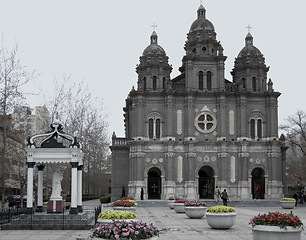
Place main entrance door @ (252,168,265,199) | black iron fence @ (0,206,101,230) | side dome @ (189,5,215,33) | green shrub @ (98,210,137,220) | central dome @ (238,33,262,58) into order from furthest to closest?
1. side dome @ (189,5,215,33)
2. central dome @ (238,33,262,58)
3. main entrance door @ (252,168,265,199)
4. black iron fence @ (0,206,101,230)
5. green shrub @ (98,210,137,220)

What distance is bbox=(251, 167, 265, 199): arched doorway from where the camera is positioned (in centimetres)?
5935

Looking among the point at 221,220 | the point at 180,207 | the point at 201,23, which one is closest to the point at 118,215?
the point at 221,220

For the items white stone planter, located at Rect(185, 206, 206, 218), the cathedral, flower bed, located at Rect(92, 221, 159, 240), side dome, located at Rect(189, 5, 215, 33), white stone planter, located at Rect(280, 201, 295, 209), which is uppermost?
side dome, located at Rect(189, 5, 215, 33)

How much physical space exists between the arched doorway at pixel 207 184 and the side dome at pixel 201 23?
1860 centimetres

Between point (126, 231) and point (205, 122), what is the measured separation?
47.7m

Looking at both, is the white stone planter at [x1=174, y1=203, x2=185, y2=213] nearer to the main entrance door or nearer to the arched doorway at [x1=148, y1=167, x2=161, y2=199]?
the arched doorway at [x1=148, y1=167, x2=161, y2=199]

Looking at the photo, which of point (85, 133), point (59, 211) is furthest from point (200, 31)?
point (59, 211)

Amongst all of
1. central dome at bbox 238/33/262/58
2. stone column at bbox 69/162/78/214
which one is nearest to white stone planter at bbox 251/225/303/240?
stone column at bbox 69/162/78/214

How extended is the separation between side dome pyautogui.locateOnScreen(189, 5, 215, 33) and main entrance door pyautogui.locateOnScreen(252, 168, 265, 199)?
19903 mm

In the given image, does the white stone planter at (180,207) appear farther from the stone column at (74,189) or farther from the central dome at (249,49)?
the central dome at (249,49)

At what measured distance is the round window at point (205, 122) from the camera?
59.3 m

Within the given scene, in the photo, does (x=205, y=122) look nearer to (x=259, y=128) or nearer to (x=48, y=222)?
(x=259, y=128)

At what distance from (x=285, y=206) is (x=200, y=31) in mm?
27849

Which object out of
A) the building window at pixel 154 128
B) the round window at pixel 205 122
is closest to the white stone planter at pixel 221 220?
the building window at pixel 154 128
